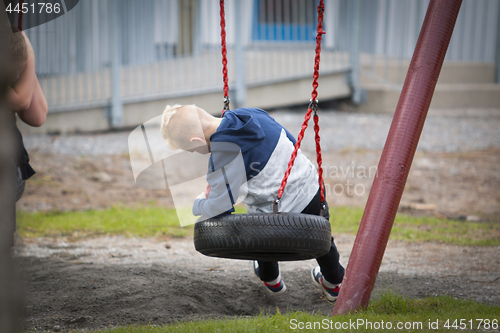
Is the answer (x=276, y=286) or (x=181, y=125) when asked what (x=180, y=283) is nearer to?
(x=276, y=286)

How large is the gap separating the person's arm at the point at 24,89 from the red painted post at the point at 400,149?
7.08 feet

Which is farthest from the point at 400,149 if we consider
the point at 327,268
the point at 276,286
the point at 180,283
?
the point at 180,283

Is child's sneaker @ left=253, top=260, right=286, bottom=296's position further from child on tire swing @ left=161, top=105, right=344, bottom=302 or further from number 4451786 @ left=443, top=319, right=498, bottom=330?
number 4451786 @ left=443, top=319, right=498, bottom=330

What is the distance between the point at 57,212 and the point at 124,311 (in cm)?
350

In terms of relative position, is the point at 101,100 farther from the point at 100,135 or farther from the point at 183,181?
the point at 183,181

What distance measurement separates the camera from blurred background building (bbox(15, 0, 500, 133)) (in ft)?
26.7

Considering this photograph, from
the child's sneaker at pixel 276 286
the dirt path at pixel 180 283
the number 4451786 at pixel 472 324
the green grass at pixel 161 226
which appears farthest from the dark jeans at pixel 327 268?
the green grass at pixel 161 226

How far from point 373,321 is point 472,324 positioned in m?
0.49

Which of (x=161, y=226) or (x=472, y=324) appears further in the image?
(x=161, y=226)

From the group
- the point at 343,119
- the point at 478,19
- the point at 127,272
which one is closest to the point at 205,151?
the point at 127,272

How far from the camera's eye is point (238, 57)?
8.62 m

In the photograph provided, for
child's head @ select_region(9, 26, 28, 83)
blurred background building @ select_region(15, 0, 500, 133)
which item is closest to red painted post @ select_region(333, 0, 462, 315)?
child's head @ select_region(9, 26, 28, 83)

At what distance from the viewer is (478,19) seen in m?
9.70

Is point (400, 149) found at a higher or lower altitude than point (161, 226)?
higher
